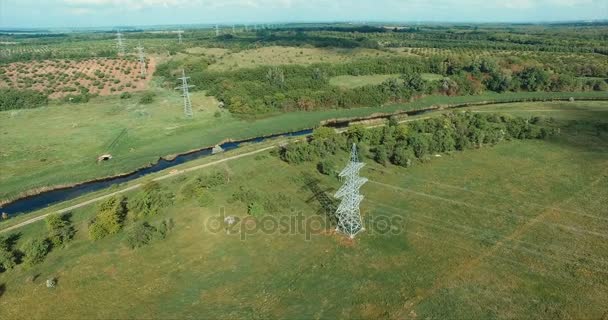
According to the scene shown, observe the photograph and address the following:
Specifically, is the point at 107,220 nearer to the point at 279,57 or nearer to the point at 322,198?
the point at 322,198

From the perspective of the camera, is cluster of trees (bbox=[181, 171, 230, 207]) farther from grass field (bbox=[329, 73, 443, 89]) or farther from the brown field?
the brown field

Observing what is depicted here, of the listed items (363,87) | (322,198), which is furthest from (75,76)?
(322,198)

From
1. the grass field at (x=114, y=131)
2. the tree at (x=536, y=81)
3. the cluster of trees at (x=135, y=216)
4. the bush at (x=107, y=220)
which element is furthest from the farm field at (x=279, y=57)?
the bush at (x=107, y=220)

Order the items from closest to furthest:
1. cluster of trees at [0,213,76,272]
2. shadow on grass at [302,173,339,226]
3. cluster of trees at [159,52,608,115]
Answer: cluster of trees at [0,213,76,272] < shadow on grass at [302,173,339,226] < cluster of trees at [159,52,608,115]

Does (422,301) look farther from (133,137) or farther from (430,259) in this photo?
(133,137)

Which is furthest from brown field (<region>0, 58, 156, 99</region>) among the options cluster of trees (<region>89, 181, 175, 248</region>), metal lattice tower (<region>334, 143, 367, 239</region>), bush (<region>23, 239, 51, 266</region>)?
metal lattice tower (<region>334, 143, 367, 239</region>)

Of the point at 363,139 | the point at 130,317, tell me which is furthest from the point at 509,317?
the point at 363,139
